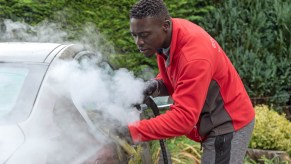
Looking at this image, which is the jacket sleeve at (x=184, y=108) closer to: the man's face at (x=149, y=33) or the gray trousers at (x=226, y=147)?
the man's face at (x=149, y=33)

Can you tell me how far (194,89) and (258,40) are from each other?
4.50m

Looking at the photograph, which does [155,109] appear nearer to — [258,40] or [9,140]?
[9,140]

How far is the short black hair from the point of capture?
3.21m

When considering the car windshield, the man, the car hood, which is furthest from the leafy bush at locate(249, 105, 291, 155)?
the car hood

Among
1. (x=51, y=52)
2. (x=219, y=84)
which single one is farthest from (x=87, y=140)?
(x=219, y=84)

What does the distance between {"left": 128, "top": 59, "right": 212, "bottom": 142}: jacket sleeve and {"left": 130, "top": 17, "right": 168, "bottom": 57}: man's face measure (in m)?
0.23

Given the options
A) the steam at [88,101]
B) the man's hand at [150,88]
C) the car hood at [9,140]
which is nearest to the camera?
the car hood at [9,140]

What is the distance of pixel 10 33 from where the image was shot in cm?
560

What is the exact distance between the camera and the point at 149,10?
322 cm

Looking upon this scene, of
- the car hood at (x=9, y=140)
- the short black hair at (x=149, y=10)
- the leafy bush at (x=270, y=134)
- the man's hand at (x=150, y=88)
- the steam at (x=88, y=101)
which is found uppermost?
the short black hair at (x=149, y=10)

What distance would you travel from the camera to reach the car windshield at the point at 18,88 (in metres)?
2.78

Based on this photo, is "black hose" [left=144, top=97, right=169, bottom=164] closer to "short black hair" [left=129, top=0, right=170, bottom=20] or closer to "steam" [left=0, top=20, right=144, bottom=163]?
"steam" [left=0, top=20, right=144, bottom=163]

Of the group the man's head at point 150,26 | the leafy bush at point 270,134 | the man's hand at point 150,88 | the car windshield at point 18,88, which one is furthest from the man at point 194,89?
the leafy bush at point 270,134

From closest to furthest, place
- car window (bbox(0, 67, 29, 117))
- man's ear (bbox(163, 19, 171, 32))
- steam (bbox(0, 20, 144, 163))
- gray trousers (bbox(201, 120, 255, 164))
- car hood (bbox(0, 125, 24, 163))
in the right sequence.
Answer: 1. car hood (bbox(0, 125, 24, 163))
2. steam (bbox(0, 20, 144, 163))
3. car window (bbox(0, 67, 29, 117))
4. man's ear (bbox(163, 19, 171, 32))
5. gray trousers (bbox(201, 120, 255, 164))
